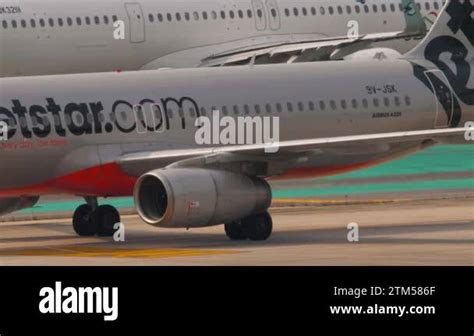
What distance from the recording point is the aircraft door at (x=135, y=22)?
63.5 meters

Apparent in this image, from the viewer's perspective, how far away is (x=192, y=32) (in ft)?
212

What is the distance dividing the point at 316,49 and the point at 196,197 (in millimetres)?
24624

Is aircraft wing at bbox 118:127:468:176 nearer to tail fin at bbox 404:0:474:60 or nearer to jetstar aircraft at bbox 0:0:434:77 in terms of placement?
tail fin at bbox 404:0:474:60

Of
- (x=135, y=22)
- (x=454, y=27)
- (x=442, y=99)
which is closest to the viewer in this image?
(x=442, y=99)

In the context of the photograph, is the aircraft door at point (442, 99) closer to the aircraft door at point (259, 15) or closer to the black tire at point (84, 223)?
the black tire at point (84, 223)

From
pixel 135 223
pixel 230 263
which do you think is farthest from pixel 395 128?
pixel 230 263

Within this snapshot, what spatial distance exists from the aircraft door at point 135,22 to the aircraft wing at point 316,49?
228 cm

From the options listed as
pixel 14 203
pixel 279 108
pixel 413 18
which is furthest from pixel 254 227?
pixel 413 18

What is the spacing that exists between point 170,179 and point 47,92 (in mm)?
3706

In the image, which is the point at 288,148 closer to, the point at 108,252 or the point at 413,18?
the point at 108,252

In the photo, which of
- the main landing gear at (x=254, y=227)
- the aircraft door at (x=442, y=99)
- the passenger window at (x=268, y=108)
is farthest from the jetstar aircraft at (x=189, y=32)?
the main landing gear at (x=254, y=227)

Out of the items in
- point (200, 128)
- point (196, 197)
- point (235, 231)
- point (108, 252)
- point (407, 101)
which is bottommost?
point (108, 252)

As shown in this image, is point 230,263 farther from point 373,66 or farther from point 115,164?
point 373,66

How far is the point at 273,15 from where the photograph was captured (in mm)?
65438
